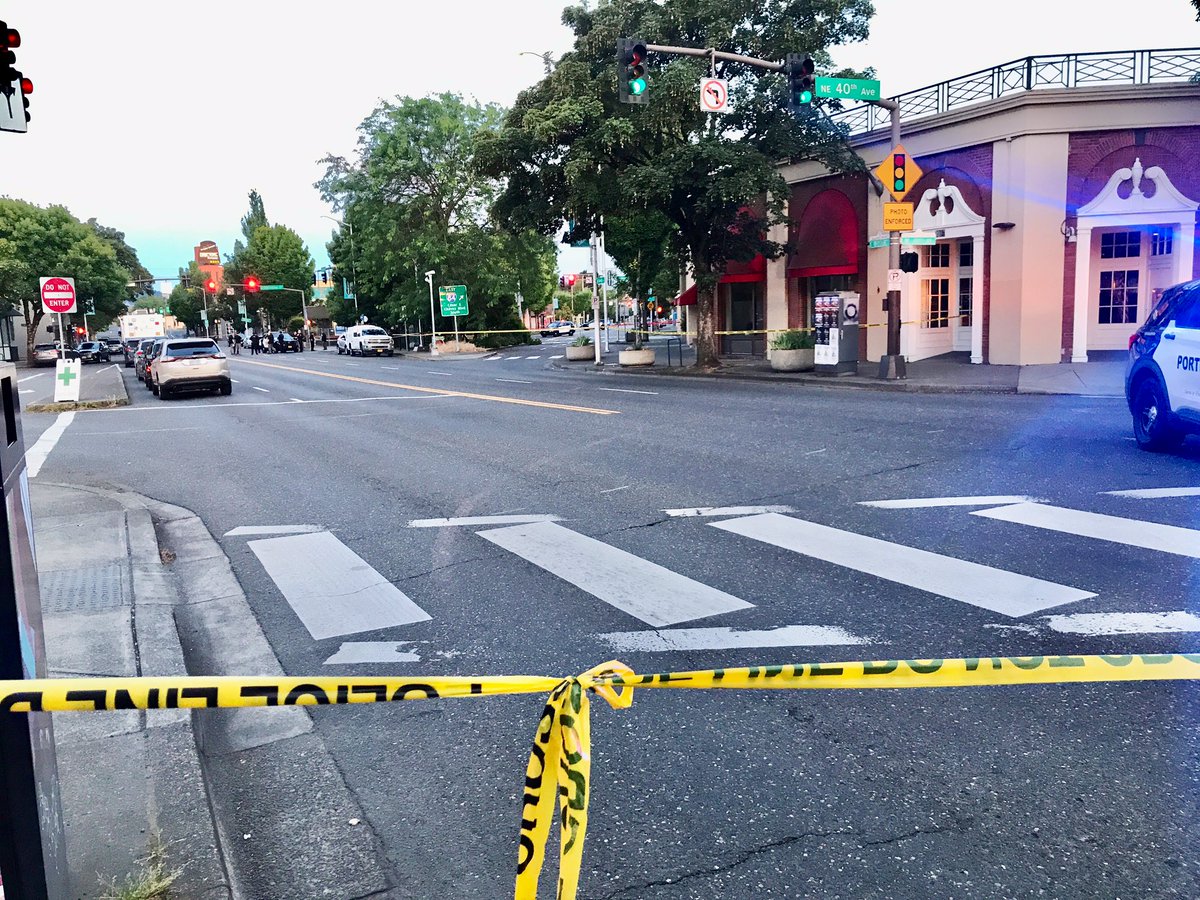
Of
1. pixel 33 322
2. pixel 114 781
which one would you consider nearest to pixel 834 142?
pixel 114 781

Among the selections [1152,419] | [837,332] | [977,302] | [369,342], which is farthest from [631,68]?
[369,342]

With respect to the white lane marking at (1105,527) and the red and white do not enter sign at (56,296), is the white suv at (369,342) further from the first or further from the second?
the white lane marking at (1105,527)

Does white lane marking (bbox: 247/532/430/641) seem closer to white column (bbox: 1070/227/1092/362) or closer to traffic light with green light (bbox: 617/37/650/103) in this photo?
traffic light with green light (bbox: 617/37/650/103)

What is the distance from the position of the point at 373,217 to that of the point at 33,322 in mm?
27043

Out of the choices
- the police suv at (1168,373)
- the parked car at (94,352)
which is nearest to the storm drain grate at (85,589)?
the police suv at (1168,373)

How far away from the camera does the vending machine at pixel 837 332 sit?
24406mm

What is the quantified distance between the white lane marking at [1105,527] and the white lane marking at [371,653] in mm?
4891

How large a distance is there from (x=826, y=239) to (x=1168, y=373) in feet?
71.0

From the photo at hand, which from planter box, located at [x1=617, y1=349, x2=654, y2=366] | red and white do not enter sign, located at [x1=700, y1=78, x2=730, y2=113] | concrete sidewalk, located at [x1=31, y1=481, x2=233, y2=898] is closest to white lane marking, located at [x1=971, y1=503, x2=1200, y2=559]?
concrete sidewalk, located at [x1=31, y1=481, x2=233, y2=898]

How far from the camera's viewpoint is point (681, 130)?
26.6 metres

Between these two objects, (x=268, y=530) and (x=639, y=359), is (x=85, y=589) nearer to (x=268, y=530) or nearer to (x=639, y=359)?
(x=268, y=530)

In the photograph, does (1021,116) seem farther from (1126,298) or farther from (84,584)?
(84,584)

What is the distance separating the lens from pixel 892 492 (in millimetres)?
8953

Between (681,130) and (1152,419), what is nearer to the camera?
(1152,419)
